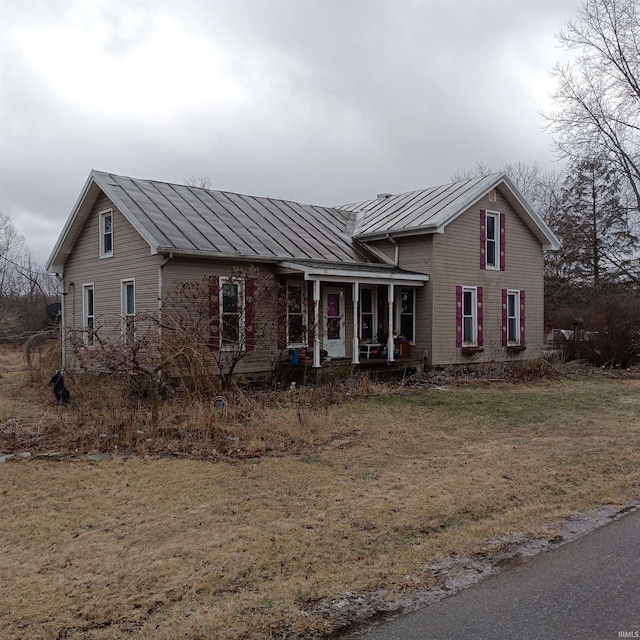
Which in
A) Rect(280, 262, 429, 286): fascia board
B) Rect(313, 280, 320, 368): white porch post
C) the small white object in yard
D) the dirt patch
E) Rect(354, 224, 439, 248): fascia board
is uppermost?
Rect(354, 224, 439, 248): fascia board

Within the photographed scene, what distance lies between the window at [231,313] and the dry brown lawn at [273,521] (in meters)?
4.72

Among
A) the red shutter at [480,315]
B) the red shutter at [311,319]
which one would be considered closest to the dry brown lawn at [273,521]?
the red shutter at [311,319]

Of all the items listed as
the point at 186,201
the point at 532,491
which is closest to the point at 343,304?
the point at 186,201

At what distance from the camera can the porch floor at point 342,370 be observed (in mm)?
15529

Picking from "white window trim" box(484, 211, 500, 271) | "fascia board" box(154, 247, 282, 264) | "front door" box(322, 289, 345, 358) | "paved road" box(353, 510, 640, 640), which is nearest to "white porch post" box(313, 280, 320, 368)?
"fascia board" box(154, 247, 282, 264)

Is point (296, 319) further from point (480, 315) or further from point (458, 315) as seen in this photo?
point (480, 315)

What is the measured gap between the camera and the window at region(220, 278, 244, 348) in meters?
13.9

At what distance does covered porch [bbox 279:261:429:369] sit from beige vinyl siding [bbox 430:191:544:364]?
2.65 ft

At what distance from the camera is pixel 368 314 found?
18.6m

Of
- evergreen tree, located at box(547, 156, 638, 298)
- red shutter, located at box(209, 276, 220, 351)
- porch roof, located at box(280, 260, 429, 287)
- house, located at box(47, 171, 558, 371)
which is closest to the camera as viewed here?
red shutter, located at box(209, 276, 220, 351)

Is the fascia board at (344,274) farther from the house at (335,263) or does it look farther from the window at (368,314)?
the window at (368,314)

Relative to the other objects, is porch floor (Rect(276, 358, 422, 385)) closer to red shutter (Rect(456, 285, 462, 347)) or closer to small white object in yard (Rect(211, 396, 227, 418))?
red shutter (Rect(456, 285, 462, 347))

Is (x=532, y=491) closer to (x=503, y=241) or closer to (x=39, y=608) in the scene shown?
(x=39, y=608)

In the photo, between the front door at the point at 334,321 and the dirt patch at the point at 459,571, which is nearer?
the dirt patch at the point at 459,571
